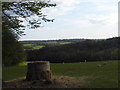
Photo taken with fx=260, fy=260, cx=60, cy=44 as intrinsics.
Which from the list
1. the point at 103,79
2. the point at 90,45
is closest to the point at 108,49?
the point at 90,45

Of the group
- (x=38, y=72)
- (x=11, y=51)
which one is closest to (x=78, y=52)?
(x=11, y=51)

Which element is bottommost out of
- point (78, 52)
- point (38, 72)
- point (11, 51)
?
point (78, 52)

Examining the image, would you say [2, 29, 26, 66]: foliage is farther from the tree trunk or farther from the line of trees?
the tree trunk

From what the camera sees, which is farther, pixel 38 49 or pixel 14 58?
pixel 38 49

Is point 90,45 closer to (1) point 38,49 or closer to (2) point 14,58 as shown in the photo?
(1) point 38,49

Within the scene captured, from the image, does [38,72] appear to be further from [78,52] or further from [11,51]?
[78,52]

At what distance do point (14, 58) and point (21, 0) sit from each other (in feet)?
82.9

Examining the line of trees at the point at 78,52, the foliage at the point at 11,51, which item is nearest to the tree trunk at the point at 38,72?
the foliage at the point at 11,51

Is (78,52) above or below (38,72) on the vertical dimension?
below

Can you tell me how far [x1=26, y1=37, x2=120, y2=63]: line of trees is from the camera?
40.9 m

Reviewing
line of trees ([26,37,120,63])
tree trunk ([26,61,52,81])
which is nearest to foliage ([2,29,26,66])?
line of trees ([26,37,120,63])

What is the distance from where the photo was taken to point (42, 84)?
42.1 ft

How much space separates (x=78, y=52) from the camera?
142 ft

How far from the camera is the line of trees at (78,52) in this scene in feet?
134
